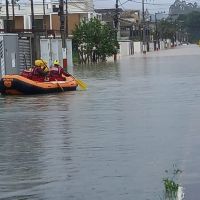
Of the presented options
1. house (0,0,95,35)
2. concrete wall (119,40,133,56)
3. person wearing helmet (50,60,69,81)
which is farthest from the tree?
person wearing helmet (50,60,69,81)

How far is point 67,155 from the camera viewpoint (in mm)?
11312

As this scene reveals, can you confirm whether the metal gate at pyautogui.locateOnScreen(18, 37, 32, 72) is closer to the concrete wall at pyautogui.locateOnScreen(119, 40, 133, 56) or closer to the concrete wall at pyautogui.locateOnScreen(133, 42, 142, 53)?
the concrete wall at pyautogui.locateOnScreen(119, 40, 133, 56)

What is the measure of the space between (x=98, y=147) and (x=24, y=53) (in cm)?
2863

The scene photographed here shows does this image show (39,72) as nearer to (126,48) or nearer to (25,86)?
(25,86)

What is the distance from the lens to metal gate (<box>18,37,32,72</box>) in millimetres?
38966

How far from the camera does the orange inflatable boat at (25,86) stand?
2455cm

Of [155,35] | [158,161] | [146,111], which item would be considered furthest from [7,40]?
[155,35]

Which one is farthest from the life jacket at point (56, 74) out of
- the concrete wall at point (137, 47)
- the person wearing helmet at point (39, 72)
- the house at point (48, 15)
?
the concrete wall at point (137, 47)

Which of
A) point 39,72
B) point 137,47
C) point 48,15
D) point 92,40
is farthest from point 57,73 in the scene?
point 137,47

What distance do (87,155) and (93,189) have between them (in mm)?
2683

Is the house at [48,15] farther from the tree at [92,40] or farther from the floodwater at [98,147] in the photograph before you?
the floodwater at [98,147]

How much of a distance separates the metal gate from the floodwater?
54.8 ft

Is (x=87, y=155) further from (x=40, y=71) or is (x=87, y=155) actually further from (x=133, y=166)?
(x=40, y=71)

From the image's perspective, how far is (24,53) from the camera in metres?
40.2
